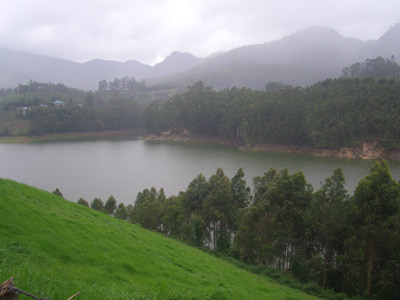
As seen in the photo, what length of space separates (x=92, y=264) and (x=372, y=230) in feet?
31.4

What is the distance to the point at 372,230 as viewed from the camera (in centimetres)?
1049

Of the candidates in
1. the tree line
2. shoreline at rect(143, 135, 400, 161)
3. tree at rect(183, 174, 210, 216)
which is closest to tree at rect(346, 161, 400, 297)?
tree at rect(183, 174, 210, 216)

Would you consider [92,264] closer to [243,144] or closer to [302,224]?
[302,224]

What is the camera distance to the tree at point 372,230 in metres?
10.4

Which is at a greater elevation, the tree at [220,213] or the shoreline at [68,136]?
the shoreline at [68,136]

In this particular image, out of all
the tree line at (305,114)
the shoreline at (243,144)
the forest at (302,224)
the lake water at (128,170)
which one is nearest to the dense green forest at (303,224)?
the forest at (302,224)

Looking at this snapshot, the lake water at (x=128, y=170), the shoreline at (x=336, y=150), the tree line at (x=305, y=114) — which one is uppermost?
the tree line at (x=305, y=114)

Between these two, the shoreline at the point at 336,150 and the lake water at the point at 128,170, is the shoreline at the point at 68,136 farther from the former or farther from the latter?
the shoreline at the point at 336,150

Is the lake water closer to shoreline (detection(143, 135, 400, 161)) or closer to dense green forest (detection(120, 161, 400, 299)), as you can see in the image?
shoreline (detection(143, 135, 400, 161))

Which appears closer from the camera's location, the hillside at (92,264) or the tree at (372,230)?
the hillside at (92,264)

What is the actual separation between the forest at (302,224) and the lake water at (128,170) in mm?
10679

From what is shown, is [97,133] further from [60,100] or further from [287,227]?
[287,227]

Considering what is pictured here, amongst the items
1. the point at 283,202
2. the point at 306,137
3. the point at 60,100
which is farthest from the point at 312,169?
the point at 60,100

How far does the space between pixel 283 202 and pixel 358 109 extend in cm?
4294
